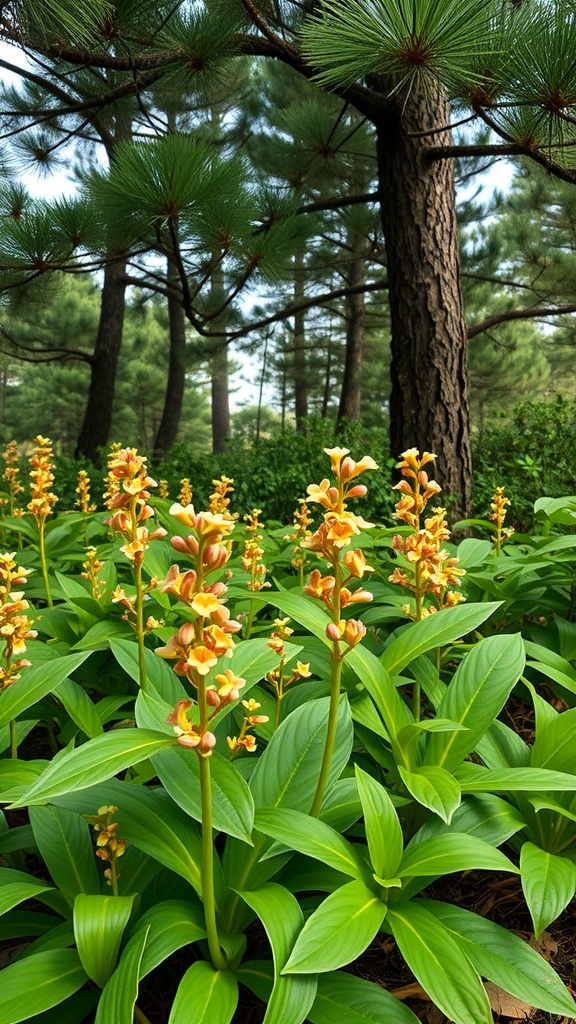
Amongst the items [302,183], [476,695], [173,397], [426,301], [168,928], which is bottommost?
[168,928]

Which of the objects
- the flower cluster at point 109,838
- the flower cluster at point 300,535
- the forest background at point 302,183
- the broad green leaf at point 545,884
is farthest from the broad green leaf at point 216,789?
the forest background at point 302,183

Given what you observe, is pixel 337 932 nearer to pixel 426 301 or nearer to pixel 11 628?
pixel 11 628

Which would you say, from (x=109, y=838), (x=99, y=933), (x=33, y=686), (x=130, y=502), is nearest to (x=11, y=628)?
(x=33, y=686)

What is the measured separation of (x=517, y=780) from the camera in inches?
50.1

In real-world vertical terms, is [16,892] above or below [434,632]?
below

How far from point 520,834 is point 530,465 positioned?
3.59 metres

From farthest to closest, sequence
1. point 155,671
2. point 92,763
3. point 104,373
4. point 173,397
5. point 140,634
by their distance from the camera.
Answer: point 173,397 < point 104,373 < point 155,671 < point 140,634 < point 92,763

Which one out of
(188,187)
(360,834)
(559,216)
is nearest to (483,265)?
(559,216)

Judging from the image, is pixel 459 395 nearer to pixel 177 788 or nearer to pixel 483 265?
pixel 177 788

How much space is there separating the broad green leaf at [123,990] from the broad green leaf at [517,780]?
0.67 m

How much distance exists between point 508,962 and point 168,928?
1.88ft

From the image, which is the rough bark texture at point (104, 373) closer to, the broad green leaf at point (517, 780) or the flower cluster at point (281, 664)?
the flower cluster at point (281, 664)

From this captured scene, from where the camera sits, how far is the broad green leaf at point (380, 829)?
1.15m

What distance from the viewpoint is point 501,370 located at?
16453mm
